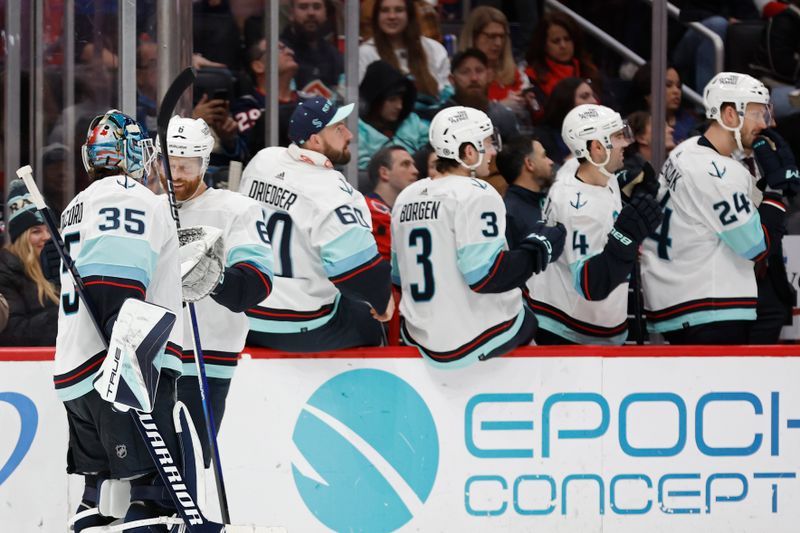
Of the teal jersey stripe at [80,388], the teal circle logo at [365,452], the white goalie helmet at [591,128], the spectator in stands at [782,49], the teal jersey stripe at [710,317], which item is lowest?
the teal circle logo at [365,452]

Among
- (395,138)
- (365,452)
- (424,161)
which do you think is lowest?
(365,452)

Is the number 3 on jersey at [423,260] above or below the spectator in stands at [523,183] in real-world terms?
below

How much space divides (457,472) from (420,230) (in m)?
0.78

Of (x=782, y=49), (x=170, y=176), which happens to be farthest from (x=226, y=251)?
(x=782, y=49)

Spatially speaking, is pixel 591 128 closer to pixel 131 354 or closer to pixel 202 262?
pixel 202 262

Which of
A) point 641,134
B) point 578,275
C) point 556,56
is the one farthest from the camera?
point 556,56

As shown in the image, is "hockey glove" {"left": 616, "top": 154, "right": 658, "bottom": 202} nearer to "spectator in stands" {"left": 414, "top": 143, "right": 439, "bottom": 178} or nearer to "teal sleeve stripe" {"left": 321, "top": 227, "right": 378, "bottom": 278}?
"spectator in stands" {"left": 414, "top": 143, "right": 439, "bottom": 178}

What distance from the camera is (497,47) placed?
6.29 m

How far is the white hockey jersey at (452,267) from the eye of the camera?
4281 mm

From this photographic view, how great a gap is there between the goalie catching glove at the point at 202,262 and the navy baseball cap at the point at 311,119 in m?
0.94

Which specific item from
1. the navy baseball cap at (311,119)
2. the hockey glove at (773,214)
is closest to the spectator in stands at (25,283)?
the navy baseball cap at (311,119)

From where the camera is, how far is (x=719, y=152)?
15.4 ft

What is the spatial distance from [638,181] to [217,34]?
202 centimetres

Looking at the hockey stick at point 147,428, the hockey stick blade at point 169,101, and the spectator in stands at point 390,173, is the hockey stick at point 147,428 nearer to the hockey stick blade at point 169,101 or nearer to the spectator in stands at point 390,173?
the hockey stick blade at point 169,101
